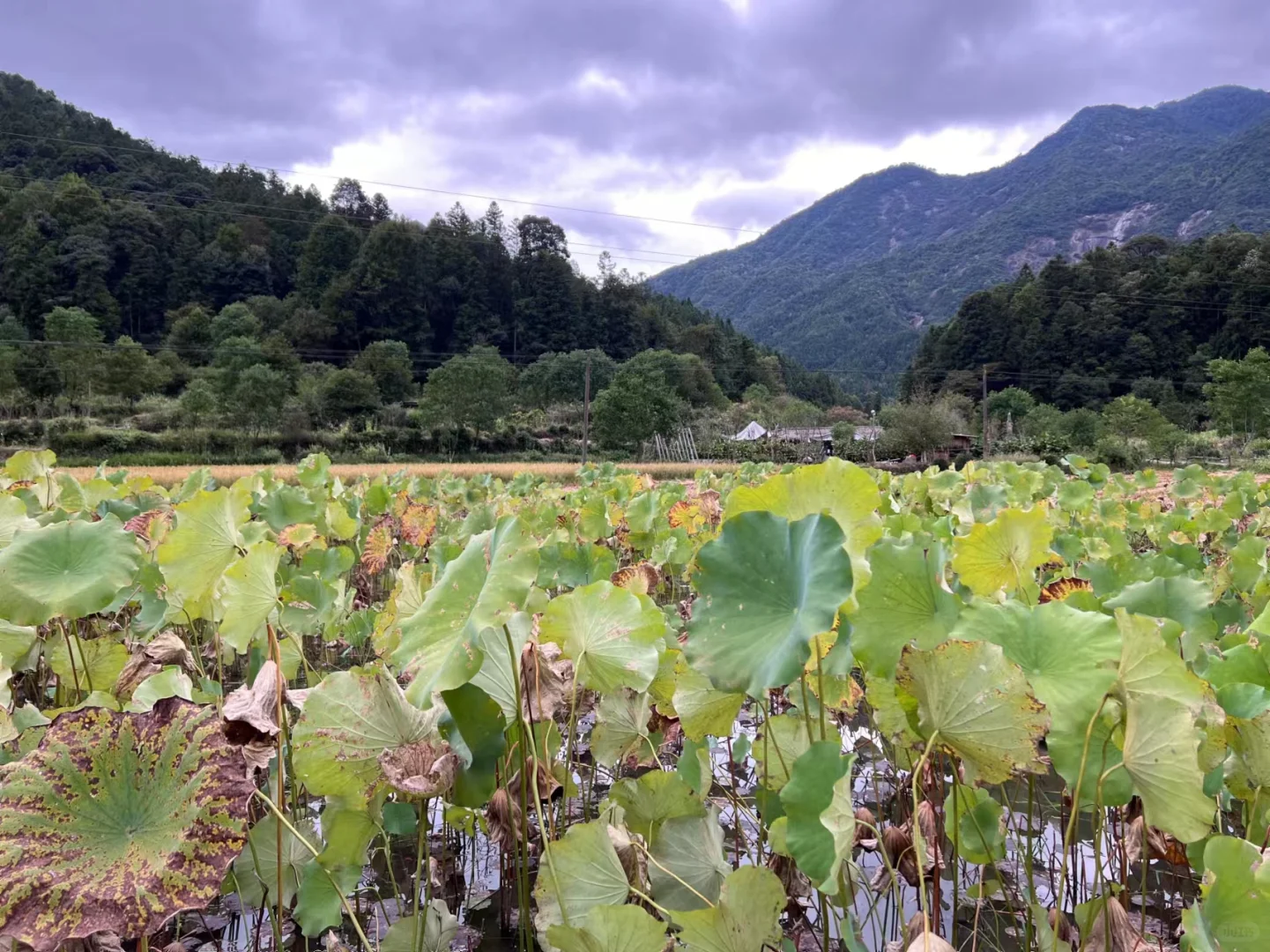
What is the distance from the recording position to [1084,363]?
4616cm

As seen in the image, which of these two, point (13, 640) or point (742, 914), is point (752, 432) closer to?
point (13, 640)

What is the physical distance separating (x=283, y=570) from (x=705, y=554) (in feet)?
7.14

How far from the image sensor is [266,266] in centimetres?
5022

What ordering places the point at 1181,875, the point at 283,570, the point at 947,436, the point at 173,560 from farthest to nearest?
the point at 947,436 → the point at 283,570 → the point at 1181,875 → the point at 173,560

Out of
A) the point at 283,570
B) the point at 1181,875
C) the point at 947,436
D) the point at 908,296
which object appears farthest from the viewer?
the point at 908,296

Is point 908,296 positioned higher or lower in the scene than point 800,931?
higher

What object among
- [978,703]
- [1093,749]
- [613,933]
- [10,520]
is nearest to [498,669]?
[613,933]

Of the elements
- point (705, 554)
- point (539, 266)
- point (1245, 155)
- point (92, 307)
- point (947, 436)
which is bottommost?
point (947, 436)

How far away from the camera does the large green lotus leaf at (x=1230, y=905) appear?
0.66m

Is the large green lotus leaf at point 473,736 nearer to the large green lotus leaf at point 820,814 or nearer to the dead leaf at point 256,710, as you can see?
the dead leaf at point 256,710

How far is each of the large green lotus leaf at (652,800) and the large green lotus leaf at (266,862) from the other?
1.46 ft

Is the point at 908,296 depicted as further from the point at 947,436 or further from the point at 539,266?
the point at 947,436

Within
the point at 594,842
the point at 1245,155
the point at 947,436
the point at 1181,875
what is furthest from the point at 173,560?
the point at 1245,155

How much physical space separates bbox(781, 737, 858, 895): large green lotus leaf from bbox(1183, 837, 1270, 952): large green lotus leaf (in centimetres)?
28
